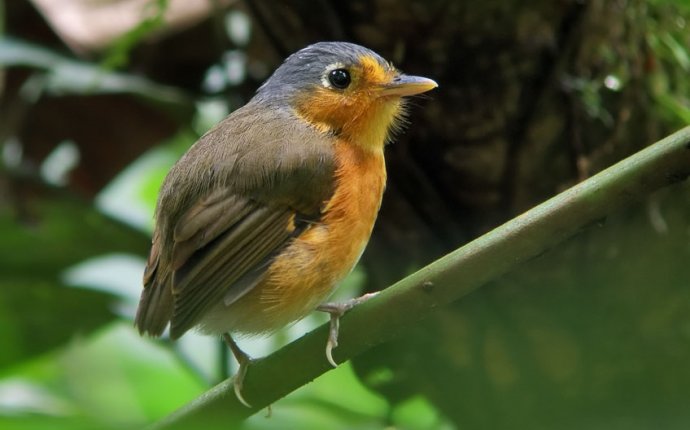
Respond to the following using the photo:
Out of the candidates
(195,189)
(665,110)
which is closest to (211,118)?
(195,189)

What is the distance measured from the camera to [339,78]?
2.87 m

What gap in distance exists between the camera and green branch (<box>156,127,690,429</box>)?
1.58 meters

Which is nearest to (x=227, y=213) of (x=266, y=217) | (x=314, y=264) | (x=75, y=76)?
(x=266, y=217)

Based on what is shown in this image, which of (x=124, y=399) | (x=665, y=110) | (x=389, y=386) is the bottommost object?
(x=124, y=399)

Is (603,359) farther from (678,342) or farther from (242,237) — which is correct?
(242,237)

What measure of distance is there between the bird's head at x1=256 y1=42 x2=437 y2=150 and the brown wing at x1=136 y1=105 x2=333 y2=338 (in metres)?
0.13

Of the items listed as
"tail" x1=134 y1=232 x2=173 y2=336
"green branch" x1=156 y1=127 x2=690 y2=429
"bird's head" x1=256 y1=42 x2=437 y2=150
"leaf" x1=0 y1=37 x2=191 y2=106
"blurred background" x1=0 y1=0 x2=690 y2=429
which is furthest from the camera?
"leaf" x1=0 y1=37 x2=191 y2=106

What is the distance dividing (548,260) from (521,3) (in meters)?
0.68

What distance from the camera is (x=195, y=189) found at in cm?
250

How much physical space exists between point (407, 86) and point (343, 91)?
0.90ft

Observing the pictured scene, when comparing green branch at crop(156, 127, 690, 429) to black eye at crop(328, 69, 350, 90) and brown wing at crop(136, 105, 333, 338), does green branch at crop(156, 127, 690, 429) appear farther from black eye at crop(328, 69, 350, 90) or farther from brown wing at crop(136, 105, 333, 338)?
black eye at crop(328, 69, 350, 90)

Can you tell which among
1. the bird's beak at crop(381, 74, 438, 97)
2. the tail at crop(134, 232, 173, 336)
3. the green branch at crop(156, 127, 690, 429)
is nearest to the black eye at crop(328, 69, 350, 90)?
→ the bird's beak at crop(381, 74, 438, 97)

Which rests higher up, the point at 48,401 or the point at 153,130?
the point at 153,130

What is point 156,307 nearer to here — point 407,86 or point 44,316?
point 407,86
